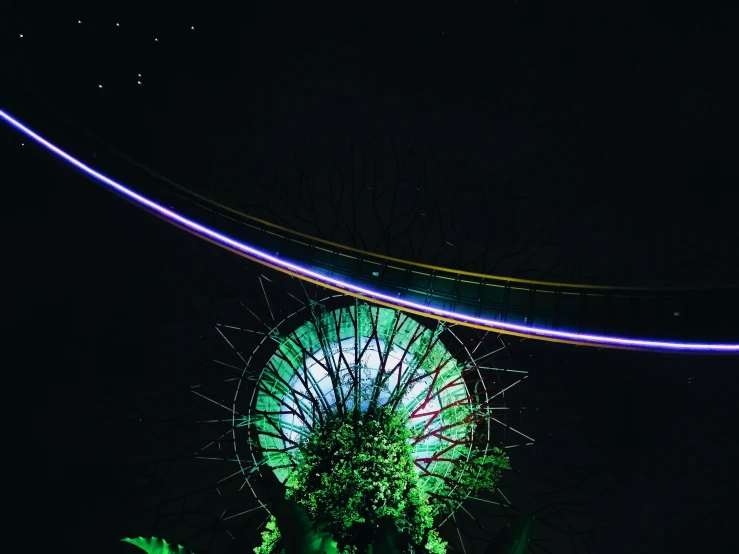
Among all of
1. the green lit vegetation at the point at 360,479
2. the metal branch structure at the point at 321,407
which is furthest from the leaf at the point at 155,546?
the metal branch structure at the point at 321,407

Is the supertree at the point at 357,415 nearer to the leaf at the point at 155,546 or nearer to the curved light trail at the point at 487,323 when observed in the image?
the curved light trail at the point at 487,323

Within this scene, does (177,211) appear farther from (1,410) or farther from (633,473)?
(633,473)

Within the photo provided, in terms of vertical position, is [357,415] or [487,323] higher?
[487,323]

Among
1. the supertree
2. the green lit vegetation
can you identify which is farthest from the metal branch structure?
the green lit vegetation

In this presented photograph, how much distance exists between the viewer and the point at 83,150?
8133mm

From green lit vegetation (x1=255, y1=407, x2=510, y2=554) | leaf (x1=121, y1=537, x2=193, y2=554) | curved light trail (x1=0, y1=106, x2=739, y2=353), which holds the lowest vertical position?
leaf (x1=121, y1=537, x2=193, y2=554)

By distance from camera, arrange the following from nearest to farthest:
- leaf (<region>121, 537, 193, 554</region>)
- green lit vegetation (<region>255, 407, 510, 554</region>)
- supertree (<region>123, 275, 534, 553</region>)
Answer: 1. leaf (<region>121, 537, 193, 554</region>)
2. green lit vegetation (<region>255, 407, 510, 554</region>)
3. supertree (<region>123, 275, 534, 553</region>)

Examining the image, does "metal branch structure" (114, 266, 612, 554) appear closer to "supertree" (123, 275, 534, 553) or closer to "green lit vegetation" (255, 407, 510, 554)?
"supertree" (123, 275, 534, 553)

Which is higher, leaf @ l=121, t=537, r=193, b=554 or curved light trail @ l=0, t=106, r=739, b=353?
curved light trail @ l=0, t=106, r=739, b=353

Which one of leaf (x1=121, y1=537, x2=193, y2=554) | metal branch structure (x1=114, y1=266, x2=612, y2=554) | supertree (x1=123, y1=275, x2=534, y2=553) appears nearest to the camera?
leaf (x1=121, y1=537, x2=193, y2=554)

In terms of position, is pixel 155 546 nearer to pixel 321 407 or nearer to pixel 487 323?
pixel 321 407

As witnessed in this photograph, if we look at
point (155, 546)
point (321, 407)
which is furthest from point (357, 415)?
point (155, 546)

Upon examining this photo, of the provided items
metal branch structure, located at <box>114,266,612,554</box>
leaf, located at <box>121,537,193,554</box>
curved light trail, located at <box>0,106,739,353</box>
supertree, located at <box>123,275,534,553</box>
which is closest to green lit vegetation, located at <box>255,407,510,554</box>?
supertree, located at <box>123,275,534,553</box>

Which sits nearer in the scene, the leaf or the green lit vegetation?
the leaf
